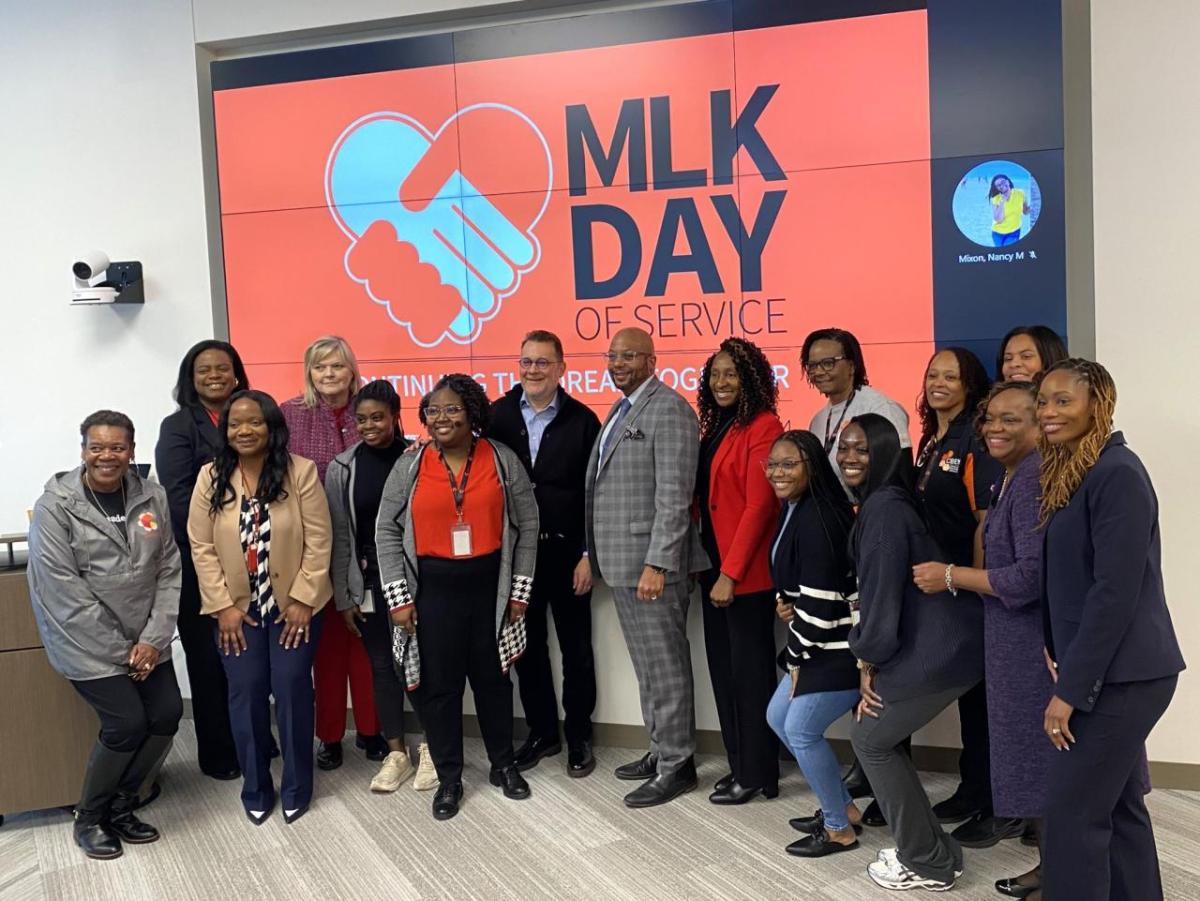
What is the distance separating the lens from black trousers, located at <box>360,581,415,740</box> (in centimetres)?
455

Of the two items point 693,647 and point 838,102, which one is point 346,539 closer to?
point 693,647

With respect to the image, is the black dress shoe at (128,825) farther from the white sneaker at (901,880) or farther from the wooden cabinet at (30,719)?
the white sneaker at (901,880)

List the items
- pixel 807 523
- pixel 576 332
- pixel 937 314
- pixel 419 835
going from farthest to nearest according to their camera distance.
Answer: pixel 576 332 < pixel 937 314 < pixel 419 835 < pixel 807 523

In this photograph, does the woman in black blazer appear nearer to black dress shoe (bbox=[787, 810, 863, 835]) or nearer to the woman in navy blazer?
black dress shoe (bbox=[787, 810, 863, 835])

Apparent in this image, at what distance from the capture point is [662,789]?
420cm

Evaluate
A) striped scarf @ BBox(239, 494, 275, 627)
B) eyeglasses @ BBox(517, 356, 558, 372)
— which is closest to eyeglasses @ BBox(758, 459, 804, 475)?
eyeglasses @ BBox(517, 356, 558, 372)

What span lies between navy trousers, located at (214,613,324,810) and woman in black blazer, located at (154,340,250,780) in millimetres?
494

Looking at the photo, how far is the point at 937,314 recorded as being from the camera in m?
4.71

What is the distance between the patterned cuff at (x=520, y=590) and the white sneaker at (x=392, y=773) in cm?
94

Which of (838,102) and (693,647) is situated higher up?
(838,102)

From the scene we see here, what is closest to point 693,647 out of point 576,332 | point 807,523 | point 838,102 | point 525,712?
point 525,712

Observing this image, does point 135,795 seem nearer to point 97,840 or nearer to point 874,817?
point 97,840

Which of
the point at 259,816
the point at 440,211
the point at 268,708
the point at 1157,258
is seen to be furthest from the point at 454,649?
the point at 1157,258

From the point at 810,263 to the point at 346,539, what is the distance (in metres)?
2.36
